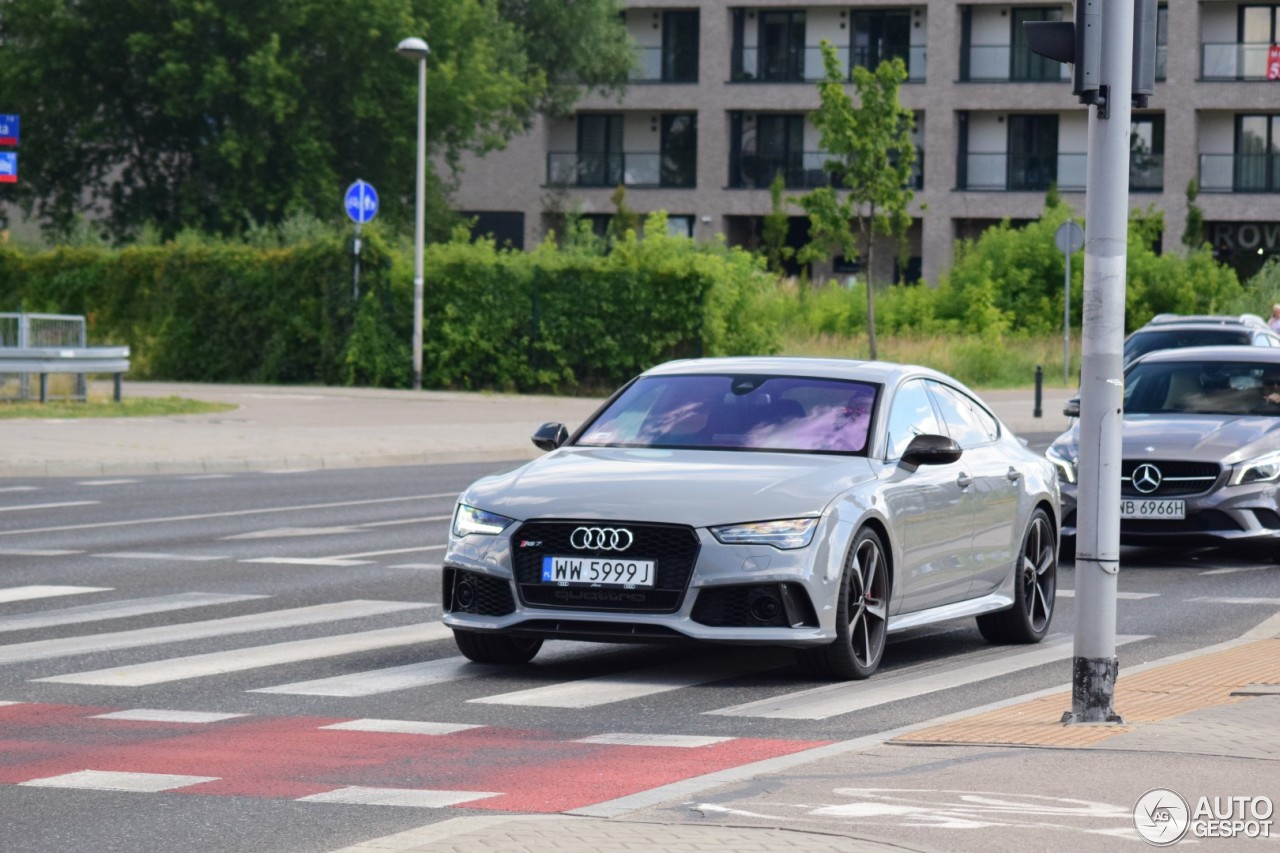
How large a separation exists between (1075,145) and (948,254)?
503 cm

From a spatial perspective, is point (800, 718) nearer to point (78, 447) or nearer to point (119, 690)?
point (119, 690)

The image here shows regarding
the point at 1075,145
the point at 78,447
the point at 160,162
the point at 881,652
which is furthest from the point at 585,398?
the point at 1075,145

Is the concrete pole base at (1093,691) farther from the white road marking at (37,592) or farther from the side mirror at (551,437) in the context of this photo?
the white road marking at (37,592)

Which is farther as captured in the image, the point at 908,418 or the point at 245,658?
the point at 908,418

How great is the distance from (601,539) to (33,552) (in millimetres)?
7219

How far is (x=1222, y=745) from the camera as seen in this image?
318 inches

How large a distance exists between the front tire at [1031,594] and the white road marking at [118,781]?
17.4 ft

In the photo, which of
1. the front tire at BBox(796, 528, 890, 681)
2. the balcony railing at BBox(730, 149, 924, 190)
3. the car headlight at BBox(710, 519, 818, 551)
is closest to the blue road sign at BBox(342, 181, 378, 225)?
the front tire at BBox(796, 528, 890, 681)

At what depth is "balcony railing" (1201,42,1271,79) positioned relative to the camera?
2709 inches

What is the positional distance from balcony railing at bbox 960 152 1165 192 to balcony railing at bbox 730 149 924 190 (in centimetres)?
223

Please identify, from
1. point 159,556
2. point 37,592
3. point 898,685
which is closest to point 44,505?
point 159,556

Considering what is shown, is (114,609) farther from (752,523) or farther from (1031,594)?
(1031,594)

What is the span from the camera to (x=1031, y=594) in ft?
40.8

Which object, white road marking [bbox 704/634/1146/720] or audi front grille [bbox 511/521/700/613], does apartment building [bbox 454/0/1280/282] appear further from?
audi front grille [bbox 511/521/700/613]
